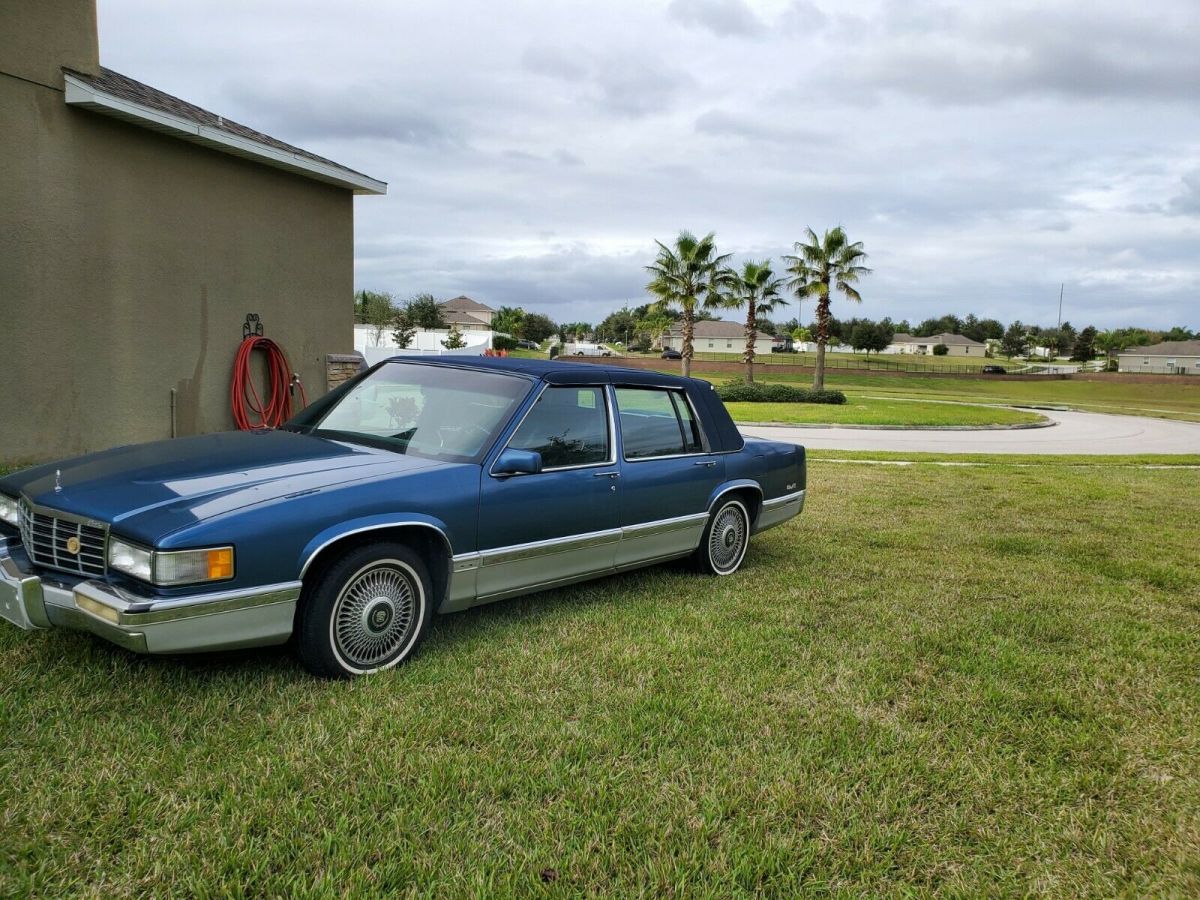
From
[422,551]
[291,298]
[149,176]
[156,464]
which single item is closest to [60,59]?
[149,176]

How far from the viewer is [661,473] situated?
5312 millimetres

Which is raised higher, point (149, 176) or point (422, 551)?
point (149, 176)

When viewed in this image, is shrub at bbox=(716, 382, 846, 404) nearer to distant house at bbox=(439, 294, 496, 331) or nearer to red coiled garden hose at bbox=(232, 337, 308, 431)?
red coiled garden hose at bbox=(232, 337, 308, 431)

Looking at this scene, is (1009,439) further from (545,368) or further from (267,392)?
(545,368)

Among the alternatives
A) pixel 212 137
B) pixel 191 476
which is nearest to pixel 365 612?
pixel 191 476

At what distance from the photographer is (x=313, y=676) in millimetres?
3748

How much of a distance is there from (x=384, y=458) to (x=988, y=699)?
3.16 m

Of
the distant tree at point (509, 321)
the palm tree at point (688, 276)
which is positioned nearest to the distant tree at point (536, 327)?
the distant tree at point (509, 321)

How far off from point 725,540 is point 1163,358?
384 feet

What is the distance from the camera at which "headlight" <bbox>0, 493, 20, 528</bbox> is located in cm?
397

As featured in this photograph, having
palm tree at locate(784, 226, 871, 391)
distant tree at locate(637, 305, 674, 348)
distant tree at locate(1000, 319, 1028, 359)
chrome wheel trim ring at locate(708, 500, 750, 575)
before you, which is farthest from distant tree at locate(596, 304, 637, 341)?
chrome wheel trim ring at locate(708, 500, 750, 575)

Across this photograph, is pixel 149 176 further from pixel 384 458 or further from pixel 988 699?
pixel 988 699

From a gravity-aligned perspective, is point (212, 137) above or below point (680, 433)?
above

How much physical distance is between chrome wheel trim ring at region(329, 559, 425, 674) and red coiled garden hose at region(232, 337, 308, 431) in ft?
24.2
